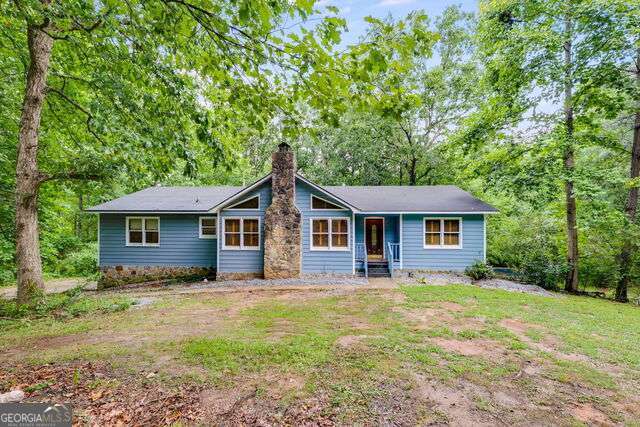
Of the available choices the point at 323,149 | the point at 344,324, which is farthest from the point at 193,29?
the point at 323,149

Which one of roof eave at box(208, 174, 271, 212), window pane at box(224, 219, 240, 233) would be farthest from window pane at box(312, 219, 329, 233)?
window pane at box(224, 219, 240, 233)

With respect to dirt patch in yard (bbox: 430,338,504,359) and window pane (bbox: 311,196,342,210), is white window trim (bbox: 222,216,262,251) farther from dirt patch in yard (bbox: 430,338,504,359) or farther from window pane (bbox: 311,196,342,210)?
dirt patch in yard (bbox: 430,338,504,359)

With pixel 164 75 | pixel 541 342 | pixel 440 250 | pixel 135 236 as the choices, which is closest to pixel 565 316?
pixel 541 342

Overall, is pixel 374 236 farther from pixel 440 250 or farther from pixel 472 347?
pixel 472 347

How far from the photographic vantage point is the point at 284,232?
11.9m

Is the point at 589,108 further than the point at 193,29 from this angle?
Yes

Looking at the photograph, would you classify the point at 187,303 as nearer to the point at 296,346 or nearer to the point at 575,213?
the point at 296,346

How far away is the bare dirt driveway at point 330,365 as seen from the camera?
3.21 meters

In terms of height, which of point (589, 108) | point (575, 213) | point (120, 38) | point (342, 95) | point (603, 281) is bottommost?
point (603, 281)

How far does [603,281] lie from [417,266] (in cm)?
861

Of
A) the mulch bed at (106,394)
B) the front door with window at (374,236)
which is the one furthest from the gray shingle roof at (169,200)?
the mulch bed at (106,394)

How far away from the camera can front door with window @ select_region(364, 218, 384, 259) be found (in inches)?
577

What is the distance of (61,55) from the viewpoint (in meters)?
7.73

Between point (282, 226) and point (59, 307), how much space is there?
22.8 feet
